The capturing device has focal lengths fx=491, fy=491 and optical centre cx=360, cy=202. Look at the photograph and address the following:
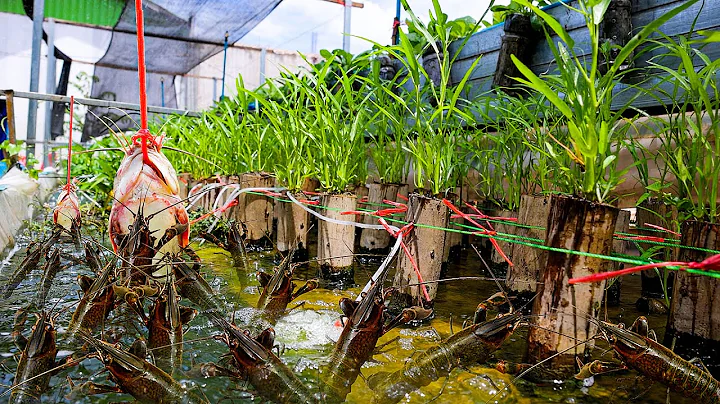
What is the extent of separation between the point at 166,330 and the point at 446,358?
0.86 m

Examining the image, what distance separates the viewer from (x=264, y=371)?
1.27 m

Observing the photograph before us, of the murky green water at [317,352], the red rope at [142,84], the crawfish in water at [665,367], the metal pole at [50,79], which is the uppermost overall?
the metal pole at [50,79]

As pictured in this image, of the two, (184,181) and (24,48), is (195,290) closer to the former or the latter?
(184,181)

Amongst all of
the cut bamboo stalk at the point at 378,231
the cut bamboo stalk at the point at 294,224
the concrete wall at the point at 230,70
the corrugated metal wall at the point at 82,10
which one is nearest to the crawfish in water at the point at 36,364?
the cut bamboo stalk at the point at 294,224

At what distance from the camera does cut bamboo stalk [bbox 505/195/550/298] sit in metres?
2.40

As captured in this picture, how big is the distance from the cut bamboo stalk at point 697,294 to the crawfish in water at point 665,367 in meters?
0.41

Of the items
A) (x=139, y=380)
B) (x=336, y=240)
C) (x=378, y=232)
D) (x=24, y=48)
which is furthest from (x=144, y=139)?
(x=24, y=48)

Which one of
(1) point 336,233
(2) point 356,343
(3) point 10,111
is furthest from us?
(3) point 10,111

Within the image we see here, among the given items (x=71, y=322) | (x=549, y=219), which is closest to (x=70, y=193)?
(x=71, y=322)

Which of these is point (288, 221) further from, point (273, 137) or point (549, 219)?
point (549, 219)

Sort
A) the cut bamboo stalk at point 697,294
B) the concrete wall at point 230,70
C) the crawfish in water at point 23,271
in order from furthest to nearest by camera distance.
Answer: the concrete wall at point 230,70 < the crawfish in water at point 23,271 < the cut bamboo stalk at point 697,294

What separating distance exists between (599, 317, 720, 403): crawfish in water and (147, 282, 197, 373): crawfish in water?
1.23 m

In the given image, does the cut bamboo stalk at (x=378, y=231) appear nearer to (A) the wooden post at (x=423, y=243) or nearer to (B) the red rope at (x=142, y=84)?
(A) the wooden post at (x=423, y=243)

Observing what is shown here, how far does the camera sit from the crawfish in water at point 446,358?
1420 millimetres
